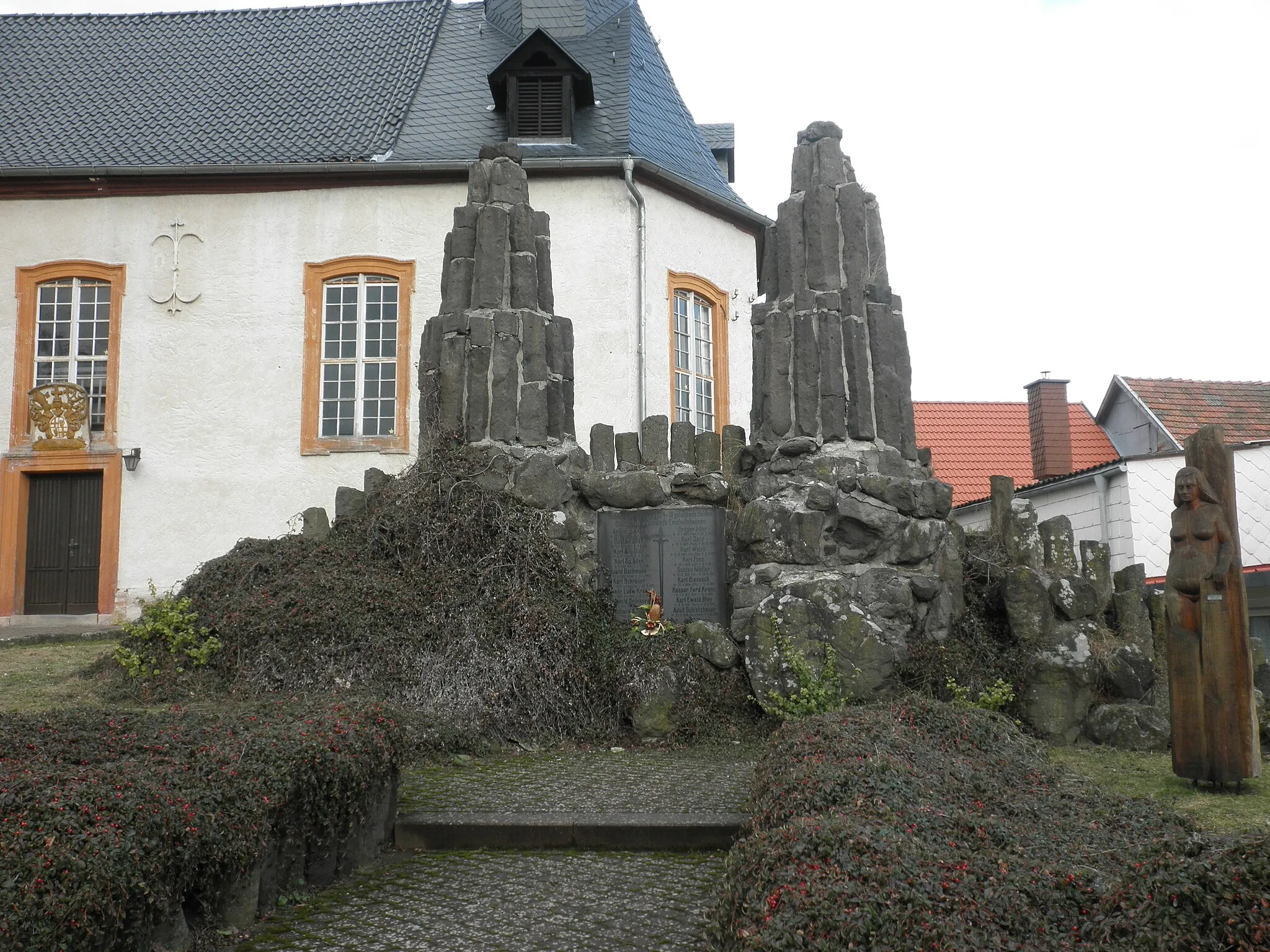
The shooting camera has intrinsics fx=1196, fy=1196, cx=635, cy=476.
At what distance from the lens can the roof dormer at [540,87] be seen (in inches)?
662

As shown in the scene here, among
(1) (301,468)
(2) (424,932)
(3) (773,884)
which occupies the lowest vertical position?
(2) (424,932)

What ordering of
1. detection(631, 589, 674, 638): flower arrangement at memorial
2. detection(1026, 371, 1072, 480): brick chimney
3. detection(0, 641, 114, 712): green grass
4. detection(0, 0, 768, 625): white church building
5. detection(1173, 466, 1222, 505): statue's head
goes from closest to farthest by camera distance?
detection(1173, 466, 1222, 505): statue's head → detection(0, 641, 114, 712): green grass → detection(631, 589, 674, 638): flower arrangement at memorial → detection(0, 0, 768, 625): white church building → detection(1026, 371, 1072, 480): brick chimney

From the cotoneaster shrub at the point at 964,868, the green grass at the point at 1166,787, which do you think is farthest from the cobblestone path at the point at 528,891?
the green grass at the point at 1166,787

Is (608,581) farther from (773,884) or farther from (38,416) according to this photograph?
(38,416)

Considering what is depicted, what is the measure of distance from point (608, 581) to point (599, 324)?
798 centimetres

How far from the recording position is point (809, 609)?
26.2 feet

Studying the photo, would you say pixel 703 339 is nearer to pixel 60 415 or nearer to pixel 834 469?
pixel 60 415

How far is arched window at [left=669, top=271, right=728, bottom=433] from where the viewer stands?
16953 mm

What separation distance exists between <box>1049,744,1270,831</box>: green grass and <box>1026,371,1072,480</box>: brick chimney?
1500 centimetres

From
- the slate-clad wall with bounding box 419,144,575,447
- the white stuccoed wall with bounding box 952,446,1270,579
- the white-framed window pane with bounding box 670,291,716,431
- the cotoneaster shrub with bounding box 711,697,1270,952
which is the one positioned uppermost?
the white-framed window pane with bounding box 670,291,716,431

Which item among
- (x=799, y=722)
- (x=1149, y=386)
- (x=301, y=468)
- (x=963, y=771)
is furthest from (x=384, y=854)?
(x=1149, y=386)

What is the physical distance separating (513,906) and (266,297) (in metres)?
13.6

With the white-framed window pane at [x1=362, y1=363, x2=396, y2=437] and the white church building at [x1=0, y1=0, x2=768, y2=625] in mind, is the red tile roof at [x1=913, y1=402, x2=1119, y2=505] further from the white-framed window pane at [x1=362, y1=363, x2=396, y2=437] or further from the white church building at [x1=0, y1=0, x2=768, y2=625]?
the white-framed window pane at [x1=362, y1=363, x2=396, y2=437]

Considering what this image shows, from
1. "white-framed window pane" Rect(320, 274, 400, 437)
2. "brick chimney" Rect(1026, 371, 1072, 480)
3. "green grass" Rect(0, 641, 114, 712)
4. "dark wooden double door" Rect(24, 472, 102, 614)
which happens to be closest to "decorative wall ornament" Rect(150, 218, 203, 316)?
"white-framed window pane" Rect(320, 274, 400, 437)
